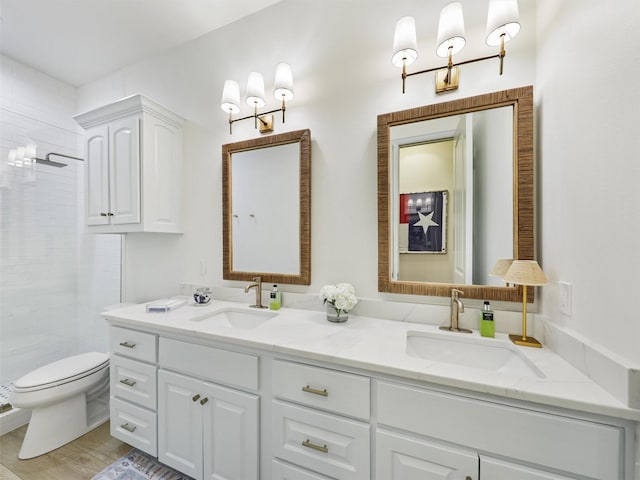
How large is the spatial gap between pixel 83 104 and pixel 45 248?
1402mm

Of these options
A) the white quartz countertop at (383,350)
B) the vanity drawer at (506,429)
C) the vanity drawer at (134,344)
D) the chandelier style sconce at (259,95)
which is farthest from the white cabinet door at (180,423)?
the chandelier style sconce at (259,95)

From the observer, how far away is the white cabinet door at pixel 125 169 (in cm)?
180

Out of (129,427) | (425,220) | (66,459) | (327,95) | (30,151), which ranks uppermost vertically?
(327,95)

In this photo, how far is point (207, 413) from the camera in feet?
4.12

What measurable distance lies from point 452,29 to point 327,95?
68cm

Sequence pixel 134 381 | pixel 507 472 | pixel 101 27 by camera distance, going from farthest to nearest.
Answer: pixel 101 27 < pixel 134 381 < pixel 507 472

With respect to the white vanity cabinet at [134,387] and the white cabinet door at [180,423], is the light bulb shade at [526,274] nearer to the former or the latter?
the white cabinet door at [180,423]

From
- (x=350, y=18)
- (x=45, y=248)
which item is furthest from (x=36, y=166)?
(x=350, y=18)

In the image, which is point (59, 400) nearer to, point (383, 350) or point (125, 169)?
point (125, 169)

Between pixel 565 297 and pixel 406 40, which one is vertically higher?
pixel 406 40

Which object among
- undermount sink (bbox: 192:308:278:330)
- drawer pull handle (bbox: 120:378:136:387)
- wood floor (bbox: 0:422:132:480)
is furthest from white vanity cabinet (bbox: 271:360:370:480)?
wood floor (bbox: 0:422:132:480)

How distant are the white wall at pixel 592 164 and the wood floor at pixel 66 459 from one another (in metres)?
2.44

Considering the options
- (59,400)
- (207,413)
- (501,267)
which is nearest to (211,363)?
(207,413)

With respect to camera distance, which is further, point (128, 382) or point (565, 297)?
point (128, 382)
